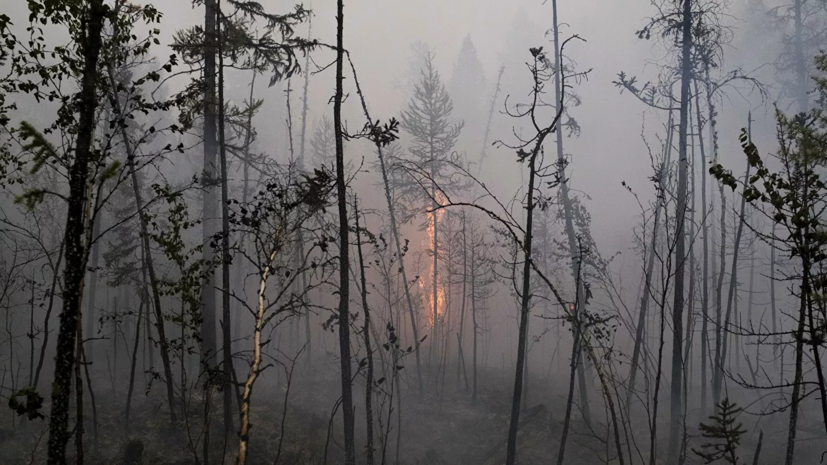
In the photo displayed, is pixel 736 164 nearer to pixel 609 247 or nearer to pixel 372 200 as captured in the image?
pixel 609 247

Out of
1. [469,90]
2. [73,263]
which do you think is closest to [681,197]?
[73,263]

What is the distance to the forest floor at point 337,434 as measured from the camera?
35.7 ft

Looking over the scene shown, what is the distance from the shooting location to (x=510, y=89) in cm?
7231

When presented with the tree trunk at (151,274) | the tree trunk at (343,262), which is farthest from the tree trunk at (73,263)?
the tree trunk at (343,262)

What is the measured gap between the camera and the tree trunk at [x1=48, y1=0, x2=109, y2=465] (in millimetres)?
4098

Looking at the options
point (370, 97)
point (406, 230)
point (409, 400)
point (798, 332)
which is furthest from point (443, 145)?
point (370, 97)

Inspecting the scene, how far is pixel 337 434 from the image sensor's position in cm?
1461

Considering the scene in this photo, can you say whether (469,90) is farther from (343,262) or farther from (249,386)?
(249,386)

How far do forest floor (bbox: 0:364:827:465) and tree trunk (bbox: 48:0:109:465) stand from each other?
12.3 feet

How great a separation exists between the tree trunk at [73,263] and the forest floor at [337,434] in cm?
375

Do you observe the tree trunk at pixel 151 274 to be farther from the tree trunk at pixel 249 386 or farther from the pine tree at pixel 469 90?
the pine tree at pixel 469 90

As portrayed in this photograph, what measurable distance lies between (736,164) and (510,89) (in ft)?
115

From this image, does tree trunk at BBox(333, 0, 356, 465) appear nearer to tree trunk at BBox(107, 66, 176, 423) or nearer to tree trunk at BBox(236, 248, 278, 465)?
tree trunk at BBox(236, 248, 278, 465)

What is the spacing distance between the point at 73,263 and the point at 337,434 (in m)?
12.4
